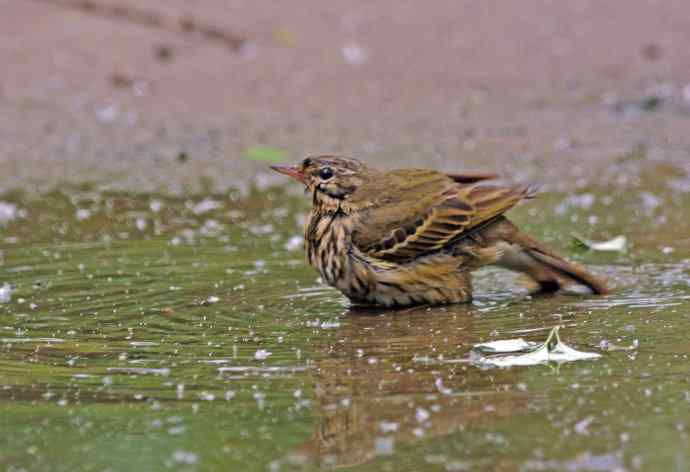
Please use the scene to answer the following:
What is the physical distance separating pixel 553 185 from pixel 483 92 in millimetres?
2948

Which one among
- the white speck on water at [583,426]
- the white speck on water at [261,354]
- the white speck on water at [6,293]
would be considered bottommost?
the white speck on water at [583,426]

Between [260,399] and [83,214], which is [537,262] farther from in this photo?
[83,214]

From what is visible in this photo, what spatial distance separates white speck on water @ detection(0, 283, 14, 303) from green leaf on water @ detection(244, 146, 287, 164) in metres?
4.46

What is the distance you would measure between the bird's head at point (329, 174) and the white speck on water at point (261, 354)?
1.58 m

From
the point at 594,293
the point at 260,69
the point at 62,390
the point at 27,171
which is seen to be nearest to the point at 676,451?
the point at 62,390

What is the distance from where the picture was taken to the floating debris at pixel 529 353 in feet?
20.7

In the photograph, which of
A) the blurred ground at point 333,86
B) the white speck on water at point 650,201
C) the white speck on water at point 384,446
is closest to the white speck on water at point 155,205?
the blurred ground at point 333,86

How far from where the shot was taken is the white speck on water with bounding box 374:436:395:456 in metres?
5.04

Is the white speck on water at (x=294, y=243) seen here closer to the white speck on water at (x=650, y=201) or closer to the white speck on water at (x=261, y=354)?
the white speck on water at (x=650, y=201)

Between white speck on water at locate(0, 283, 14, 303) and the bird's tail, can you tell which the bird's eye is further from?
white speck on water at locate(0, 283, 14, 303)

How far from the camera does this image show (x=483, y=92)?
47.5 feet

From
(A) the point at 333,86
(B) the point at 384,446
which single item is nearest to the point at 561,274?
(B) the point at 384,446

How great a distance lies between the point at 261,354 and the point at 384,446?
165cm

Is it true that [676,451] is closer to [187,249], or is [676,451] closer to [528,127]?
[187,249]
